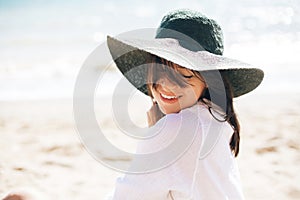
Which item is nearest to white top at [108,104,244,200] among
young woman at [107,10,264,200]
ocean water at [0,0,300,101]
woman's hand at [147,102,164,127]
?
young woman at [107,10,264,200]

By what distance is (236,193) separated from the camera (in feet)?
4.15

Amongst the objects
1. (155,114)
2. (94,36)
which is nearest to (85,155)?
(155,114)

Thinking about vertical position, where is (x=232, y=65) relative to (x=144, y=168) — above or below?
above

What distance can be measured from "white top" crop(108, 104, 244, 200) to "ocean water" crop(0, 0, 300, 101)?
3237 millimetres

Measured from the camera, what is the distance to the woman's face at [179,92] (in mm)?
1254

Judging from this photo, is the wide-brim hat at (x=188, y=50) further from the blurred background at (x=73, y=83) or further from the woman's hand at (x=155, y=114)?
the blurred background at (x=73, y=83)

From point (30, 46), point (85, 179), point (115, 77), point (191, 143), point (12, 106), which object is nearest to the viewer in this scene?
point (191, 143)

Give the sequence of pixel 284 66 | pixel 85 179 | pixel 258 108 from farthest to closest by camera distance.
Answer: pixel 284 66
pixel 258 108
pixel 85 179

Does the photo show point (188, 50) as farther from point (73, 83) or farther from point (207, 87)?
point (73, 83)

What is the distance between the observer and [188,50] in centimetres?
128

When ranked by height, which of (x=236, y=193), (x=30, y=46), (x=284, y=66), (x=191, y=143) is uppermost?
(x=191, y=143)

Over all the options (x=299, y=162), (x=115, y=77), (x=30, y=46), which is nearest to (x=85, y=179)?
(x=299, y=162)

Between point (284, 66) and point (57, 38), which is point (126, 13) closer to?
point (57, 38)

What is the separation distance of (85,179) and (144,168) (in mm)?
1484
